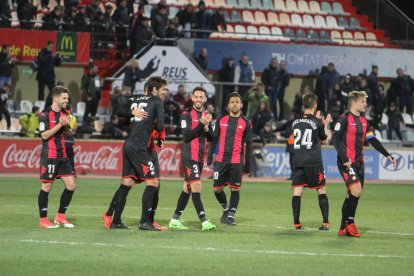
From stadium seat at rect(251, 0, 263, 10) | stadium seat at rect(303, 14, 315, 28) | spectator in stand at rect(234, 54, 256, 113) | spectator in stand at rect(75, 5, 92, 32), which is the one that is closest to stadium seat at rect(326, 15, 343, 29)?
stadium seat at rect(303, 14, 315, 28)

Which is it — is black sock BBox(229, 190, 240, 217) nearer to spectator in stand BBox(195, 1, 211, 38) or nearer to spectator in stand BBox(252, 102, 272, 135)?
spectator in stand BBox(252, 102, 272, 135)

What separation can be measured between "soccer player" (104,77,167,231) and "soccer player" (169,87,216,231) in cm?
71

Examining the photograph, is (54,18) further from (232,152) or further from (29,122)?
(232,152)

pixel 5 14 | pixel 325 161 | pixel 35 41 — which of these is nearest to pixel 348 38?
pixel 325 161

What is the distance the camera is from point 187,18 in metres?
35.2

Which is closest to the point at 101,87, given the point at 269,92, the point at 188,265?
the point at 269,92

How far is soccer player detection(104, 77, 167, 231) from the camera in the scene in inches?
563

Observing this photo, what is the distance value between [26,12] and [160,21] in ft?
14.8

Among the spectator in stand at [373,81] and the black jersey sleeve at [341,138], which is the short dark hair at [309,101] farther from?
the spectator in stand at [373,81]

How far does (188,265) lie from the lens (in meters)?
10.8

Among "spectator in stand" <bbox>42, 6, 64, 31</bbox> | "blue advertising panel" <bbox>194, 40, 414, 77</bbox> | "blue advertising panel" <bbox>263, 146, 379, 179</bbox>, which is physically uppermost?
"spectator in stand" <bbox>42, 6, 64, 31</bbox>

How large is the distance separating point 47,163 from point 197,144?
2.37m

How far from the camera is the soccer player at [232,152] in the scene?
52.3 ft

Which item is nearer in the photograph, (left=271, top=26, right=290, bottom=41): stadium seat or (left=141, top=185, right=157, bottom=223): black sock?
(left=141, top=185, right=157, bottom=223): black sock
